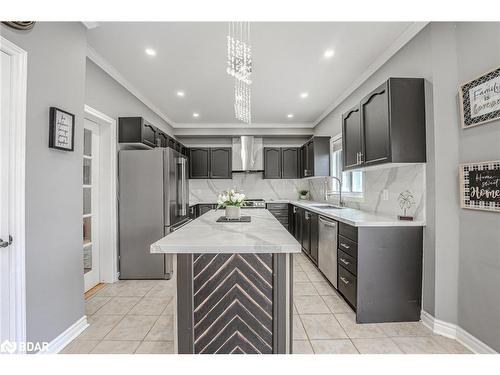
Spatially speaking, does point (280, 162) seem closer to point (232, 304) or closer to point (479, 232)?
point (479, 232)

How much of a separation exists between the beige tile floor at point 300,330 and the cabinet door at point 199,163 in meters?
3.30

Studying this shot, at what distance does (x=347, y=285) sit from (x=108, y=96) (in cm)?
368

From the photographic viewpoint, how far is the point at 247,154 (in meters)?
5.58

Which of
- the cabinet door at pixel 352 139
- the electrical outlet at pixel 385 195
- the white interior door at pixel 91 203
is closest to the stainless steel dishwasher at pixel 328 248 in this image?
the electrical outlet at pixel 385 195

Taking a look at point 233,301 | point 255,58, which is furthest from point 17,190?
point 255,58

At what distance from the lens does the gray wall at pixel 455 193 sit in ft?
5.27

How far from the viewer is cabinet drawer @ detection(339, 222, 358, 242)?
2186 millimetres

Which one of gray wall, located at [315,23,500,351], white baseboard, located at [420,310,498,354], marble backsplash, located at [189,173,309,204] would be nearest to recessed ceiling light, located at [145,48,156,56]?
gray wall, located at [315,23,500,351]

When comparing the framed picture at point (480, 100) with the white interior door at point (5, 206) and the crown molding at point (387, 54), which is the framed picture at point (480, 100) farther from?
the white interior door at point (5, 206)

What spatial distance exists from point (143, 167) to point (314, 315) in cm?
284

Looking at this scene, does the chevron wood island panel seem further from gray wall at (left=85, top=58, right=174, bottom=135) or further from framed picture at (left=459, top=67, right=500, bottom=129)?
gray wall at (left=85, top=58, right=174, bottom=135)
